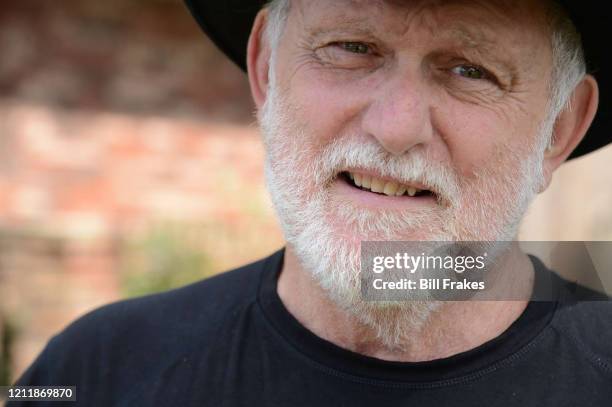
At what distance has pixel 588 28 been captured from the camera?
2158mm

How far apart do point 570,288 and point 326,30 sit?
35.6 inches

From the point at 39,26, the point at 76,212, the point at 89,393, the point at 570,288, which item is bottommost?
the point at 89,393

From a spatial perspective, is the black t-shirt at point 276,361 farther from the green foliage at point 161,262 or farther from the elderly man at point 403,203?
the green foliage at point 161,262

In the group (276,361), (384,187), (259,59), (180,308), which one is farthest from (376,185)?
(180,308)

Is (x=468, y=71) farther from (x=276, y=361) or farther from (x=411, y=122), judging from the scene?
(x=276, y=361)

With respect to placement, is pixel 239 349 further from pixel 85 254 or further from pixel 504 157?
pixel 85 254

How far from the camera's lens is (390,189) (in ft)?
6.79

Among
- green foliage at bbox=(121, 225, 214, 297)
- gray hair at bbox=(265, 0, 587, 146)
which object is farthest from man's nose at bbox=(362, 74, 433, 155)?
green foliage at bbox=(121, 225, 214, 297)

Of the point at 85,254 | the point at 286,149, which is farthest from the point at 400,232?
the point at 85,254

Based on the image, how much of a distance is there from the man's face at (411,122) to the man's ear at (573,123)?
123 millimetres

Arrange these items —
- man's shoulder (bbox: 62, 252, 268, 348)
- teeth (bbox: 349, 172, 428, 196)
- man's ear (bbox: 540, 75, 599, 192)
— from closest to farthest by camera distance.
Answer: teeth (bbox: 349, 172, 428, 196) → man's ear (bbox: 540, 75, 599, 192) → man's shoulder (bbox: 62, 252, 268, 348)

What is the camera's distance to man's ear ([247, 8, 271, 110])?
2461mm

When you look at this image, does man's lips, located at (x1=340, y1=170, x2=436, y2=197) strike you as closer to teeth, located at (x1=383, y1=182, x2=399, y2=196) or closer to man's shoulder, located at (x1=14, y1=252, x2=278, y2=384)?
teeth, located at (x1=383, y1=182, x2=399, y2=196)

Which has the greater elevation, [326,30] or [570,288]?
[326,30]
